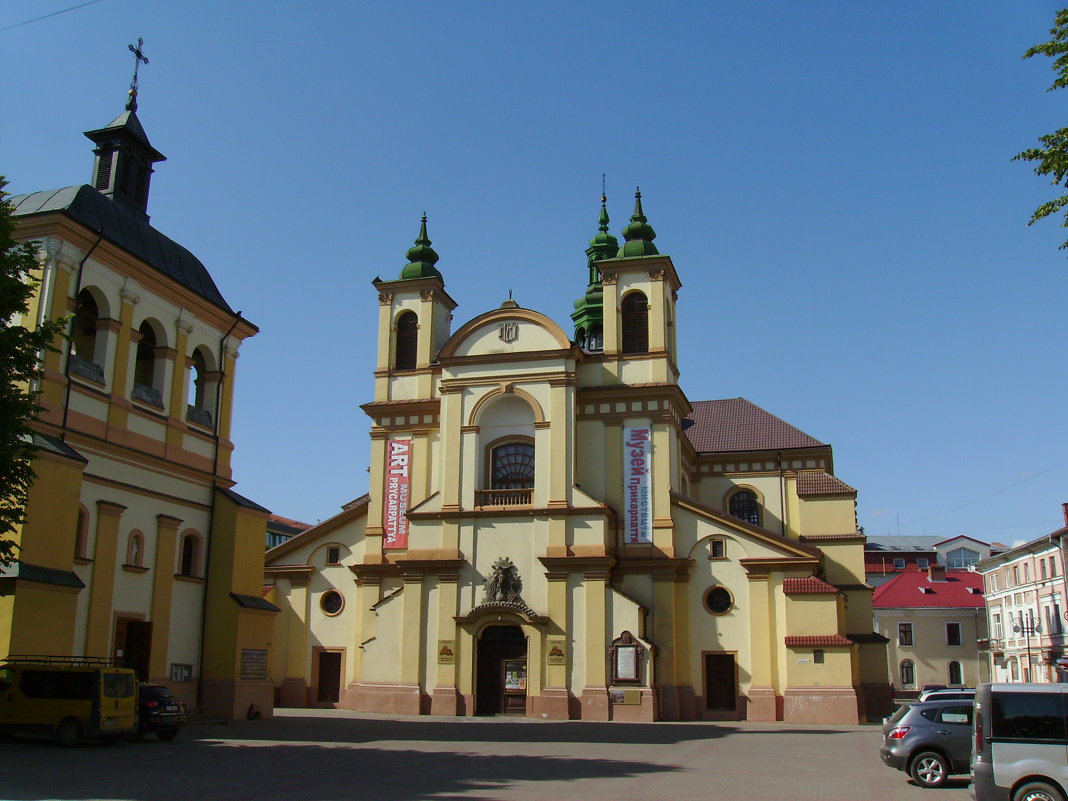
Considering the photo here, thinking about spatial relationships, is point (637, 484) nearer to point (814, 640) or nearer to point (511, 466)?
point (511, 466)

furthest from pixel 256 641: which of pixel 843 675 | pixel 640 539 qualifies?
pixel 843 675

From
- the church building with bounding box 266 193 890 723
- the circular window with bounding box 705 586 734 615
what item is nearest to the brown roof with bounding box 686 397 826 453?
the church building with bounding box 266 193 890 723

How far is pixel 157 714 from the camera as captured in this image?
66.8 feet

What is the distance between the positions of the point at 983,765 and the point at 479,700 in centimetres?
2299

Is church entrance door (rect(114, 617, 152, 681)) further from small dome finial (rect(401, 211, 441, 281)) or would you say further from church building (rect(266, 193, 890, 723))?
small dome finial (rect(401, 211, 441, 281))

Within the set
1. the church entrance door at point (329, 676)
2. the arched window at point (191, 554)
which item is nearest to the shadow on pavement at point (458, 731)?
the arched window at point (191, 554)

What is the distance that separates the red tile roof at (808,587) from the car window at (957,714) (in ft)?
53.2

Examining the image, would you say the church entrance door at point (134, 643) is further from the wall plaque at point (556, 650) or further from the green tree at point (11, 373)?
the wall plaque at point (556, 650)

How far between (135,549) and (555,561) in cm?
1365

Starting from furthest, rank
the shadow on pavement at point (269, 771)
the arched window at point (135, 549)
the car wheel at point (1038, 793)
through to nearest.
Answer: the arched window at point (135, 549) < the shadow on pavement at point (269, 771) < the car wheel at point (1038, 793)

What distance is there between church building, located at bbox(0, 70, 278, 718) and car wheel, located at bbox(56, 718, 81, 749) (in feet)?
5.69

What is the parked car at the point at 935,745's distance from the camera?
1636cm

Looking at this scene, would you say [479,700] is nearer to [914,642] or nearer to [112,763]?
[112,763]

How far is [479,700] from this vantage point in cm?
3369
